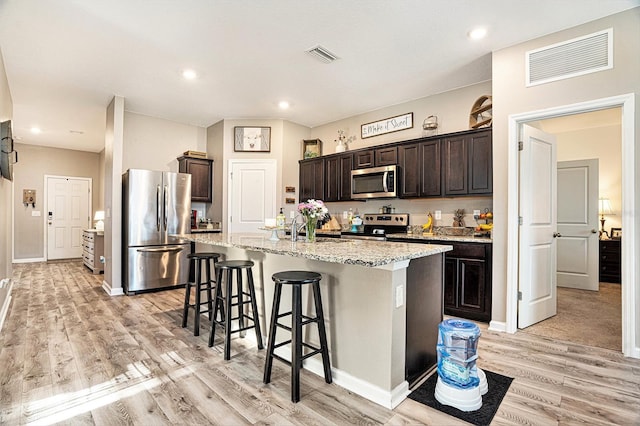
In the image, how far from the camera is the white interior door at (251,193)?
18.6ft

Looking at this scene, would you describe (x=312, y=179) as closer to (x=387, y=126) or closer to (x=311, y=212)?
(x=387, y=126)

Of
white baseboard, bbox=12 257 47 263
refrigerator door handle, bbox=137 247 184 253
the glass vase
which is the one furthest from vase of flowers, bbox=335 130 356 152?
white baseboard, bbox=12 257 47 263

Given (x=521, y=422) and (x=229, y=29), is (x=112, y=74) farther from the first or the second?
(x=521, y=422)

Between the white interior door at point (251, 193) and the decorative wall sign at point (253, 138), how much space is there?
0.86 ft

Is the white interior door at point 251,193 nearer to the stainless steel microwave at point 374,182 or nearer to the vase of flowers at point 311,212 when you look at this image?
the stainless steel microwave at point 374,182

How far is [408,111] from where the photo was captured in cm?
484

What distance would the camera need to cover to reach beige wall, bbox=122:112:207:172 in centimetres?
542

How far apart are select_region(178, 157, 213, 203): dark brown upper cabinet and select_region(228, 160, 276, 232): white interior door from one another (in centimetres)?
58

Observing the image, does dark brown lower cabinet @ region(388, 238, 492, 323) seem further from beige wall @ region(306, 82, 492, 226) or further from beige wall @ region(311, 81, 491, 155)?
beige wall @ region(311, 81, 491, 155)

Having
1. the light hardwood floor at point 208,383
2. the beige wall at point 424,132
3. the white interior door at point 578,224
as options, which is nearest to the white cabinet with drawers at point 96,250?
the light hardwood floor at point 208,383

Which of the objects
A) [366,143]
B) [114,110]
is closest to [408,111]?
[366,143]

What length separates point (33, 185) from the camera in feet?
25.1

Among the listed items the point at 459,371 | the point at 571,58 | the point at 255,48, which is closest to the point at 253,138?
the point at 255,48

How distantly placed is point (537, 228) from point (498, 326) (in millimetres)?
1089
